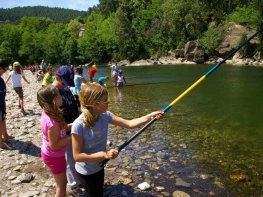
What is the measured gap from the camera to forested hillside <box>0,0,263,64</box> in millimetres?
68812

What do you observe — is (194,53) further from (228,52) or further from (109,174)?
(109,174)

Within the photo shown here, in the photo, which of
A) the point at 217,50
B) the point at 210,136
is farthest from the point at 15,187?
the point at 217,50

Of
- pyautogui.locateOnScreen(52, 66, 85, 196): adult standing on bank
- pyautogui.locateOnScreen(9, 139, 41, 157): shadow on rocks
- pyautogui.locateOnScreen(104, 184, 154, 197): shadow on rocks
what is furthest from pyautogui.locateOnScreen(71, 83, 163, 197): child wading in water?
pyautogui.locateOnScreen(9, 139, 41, 157): shadow on rocks

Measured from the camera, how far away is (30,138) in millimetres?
10891

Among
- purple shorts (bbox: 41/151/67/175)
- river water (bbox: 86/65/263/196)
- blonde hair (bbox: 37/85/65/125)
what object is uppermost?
blonde hair (bbox: 37/85/65/125)

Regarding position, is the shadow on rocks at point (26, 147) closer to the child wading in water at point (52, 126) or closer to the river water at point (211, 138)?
the river water at point (211, 138)

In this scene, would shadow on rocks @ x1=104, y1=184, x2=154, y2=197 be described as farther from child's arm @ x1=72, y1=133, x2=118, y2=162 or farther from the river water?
child's arm @ x1=72, y1=133, x2=118, y2=162

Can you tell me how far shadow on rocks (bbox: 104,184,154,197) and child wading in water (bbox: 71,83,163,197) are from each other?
2332 mm

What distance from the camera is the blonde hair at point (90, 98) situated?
4.17 metres

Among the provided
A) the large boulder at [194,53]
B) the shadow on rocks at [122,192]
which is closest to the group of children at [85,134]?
the shadow on rocks at [122,192]

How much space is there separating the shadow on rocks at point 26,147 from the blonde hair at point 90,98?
5.61 metres

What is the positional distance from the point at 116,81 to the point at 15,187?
21634mm

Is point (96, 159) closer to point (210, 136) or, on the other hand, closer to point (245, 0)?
point (210, 136)

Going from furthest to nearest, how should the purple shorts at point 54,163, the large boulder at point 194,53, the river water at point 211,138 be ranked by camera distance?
1. the large boulder at point 194,53
2. the river water at point 211,138
3. the purple shorts at point 54,163
